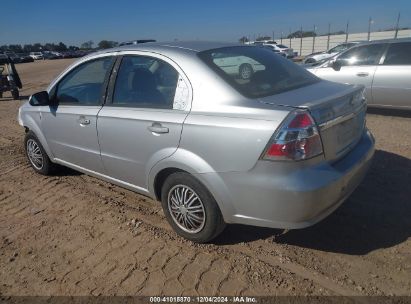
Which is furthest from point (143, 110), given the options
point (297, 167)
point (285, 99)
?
point (297, 167)

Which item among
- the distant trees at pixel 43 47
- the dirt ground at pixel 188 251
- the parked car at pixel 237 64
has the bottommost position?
the distant trees at pixel 43 47

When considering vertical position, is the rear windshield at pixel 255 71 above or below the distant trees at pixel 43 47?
above

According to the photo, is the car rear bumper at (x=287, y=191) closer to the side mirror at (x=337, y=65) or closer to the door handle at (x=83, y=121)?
the door handle at (x=83, y=121)

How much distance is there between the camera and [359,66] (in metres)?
7.80

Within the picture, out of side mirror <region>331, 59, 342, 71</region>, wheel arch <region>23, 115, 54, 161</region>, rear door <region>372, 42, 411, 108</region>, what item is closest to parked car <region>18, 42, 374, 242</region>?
wheel arch <region>23, 115, 54, 161</region>

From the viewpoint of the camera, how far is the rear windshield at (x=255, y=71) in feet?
9.98

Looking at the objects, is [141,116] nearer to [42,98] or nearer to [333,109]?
[333,109]

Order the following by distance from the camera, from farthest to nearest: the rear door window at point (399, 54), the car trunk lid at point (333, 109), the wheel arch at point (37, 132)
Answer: the rear door window at point (399, 54) < the wheel arch at point (37, 132) < the car trunk lid at point (333, 109)

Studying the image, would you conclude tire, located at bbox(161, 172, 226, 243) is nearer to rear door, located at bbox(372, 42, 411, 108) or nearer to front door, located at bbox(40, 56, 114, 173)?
front door, located at bbox(40, 56, 114, 173)

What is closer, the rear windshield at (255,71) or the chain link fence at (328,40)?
the rear windshield at (255,71)

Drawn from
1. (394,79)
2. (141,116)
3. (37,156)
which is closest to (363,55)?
(394,79)

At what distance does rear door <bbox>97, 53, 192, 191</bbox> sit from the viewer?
314cm

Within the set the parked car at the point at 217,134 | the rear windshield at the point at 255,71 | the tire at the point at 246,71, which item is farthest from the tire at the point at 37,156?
the tire at the point at 246,71

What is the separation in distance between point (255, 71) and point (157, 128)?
102 centimetres
